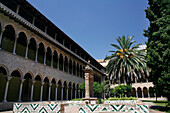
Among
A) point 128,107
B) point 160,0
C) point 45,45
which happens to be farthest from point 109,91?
point 128,107

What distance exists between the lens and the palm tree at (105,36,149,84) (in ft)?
99.7

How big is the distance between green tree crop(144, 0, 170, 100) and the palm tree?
55.0ft

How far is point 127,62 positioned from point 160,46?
65.4 feet

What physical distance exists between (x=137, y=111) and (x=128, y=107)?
213mm

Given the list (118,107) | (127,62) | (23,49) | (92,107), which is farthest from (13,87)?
(127,62)

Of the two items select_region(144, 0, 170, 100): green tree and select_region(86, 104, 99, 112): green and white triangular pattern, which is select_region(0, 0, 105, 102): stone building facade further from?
select_region(144, 0, 170, 100): green tree

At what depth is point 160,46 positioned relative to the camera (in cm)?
1213

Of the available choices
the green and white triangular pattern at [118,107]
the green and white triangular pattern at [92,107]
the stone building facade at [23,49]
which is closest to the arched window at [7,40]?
the stone building facade at [23,49]

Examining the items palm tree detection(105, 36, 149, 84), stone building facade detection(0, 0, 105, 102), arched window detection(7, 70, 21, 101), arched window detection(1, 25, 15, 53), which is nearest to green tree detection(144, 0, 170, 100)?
stone building facade detection(0, 0, 105, 102)

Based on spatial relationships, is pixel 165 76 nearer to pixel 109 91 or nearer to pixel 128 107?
pixel 128 107

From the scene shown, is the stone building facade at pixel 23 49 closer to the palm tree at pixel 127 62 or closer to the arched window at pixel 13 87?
the arched window at pixel 13 87

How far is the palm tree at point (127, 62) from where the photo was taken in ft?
99.7

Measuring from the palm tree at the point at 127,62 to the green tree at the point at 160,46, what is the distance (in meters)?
16.8

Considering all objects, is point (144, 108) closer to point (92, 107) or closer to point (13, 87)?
point (92, 107)
